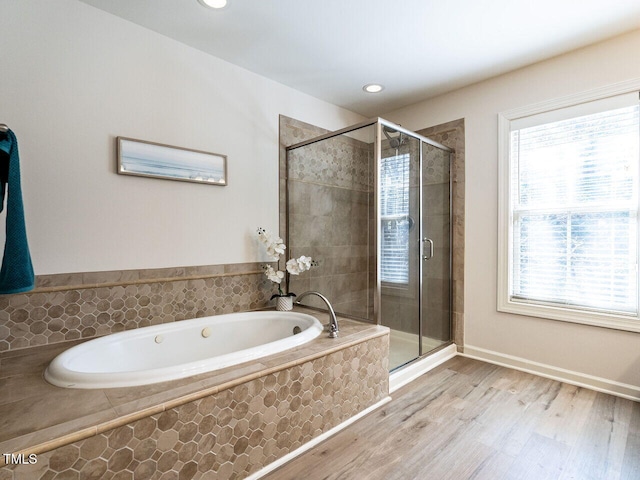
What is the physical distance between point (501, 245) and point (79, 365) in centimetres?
308

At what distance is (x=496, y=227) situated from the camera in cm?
283

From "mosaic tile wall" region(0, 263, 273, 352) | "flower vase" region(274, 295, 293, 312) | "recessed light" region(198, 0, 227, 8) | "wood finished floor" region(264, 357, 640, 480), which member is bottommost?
"wood finished floor" region(264, 357, 640, 480)

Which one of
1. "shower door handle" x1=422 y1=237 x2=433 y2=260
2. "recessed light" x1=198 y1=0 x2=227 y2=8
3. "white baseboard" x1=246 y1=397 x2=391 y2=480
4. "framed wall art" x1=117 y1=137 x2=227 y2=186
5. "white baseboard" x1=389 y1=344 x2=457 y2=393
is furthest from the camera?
"shower door handle" x1=422 y1=237 x2=433 y2=260

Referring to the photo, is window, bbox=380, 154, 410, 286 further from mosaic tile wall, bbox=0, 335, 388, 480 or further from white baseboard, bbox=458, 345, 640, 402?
white baseboard, bbox=458, 345, 640, 402

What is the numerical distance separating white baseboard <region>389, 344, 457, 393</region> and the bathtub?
0.76m

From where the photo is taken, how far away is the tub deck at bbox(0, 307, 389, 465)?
1.02 m

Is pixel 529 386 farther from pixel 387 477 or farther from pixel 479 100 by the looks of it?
pixel 479 100

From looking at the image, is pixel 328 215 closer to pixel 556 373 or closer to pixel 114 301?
pixel 114 301

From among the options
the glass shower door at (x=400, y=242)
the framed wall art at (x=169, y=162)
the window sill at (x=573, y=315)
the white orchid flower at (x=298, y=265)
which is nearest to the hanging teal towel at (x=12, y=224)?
the framed wall art at (x=169, y=162)

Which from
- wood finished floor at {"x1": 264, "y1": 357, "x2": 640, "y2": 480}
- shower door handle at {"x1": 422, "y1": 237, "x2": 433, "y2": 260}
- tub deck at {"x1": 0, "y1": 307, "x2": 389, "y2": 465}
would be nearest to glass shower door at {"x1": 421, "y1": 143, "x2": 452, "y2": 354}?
shower door handle at {"x1": 422, "y1": 237, "x2": 433, "y2": 260}

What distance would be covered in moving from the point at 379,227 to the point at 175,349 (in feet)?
5.33

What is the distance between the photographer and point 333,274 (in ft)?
9.38

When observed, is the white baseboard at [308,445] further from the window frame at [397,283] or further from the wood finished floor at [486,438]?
the window frame at [397,283]

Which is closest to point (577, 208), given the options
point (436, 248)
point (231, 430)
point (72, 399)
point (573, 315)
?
point (573, 315)
